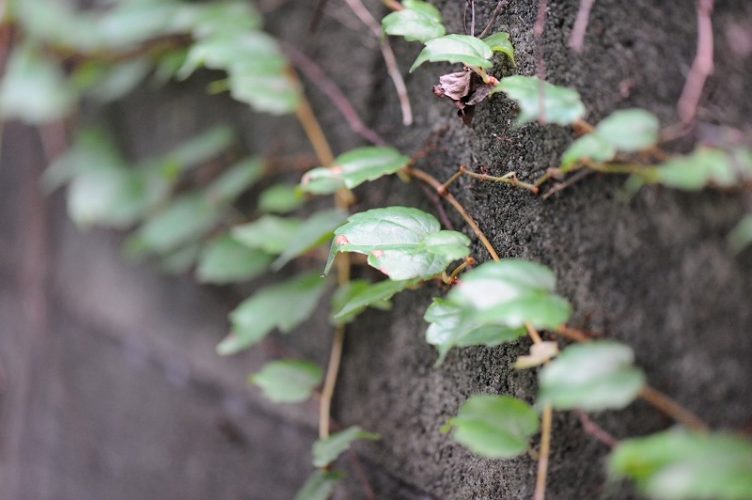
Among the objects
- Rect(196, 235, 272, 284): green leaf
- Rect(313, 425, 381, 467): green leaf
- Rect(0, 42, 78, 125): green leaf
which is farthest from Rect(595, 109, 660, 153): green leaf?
Rect(0, 42, 78, 125): green leaf

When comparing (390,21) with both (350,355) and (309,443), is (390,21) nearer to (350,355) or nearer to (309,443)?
(350,355)

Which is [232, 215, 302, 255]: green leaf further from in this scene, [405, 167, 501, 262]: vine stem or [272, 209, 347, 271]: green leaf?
[405, 167, 501, 262]: vine stem

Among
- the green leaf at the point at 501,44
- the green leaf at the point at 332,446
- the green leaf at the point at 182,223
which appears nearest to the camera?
the green leaf at the point at 501,44

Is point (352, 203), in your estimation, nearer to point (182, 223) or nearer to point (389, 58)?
point (389, 58)

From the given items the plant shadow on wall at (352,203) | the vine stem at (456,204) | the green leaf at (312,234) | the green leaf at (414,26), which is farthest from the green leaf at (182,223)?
the green leaf at (414,26)

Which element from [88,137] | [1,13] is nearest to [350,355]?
[88,137]

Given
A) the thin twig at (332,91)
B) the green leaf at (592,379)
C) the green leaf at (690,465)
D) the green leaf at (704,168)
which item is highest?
the green leaf at (690,465)

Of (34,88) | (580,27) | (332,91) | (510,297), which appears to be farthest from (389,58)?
(34,88)

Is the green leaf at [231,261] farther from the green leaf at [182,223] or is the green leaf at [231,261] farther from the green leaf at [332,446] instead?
the green leaf at [332,446]
